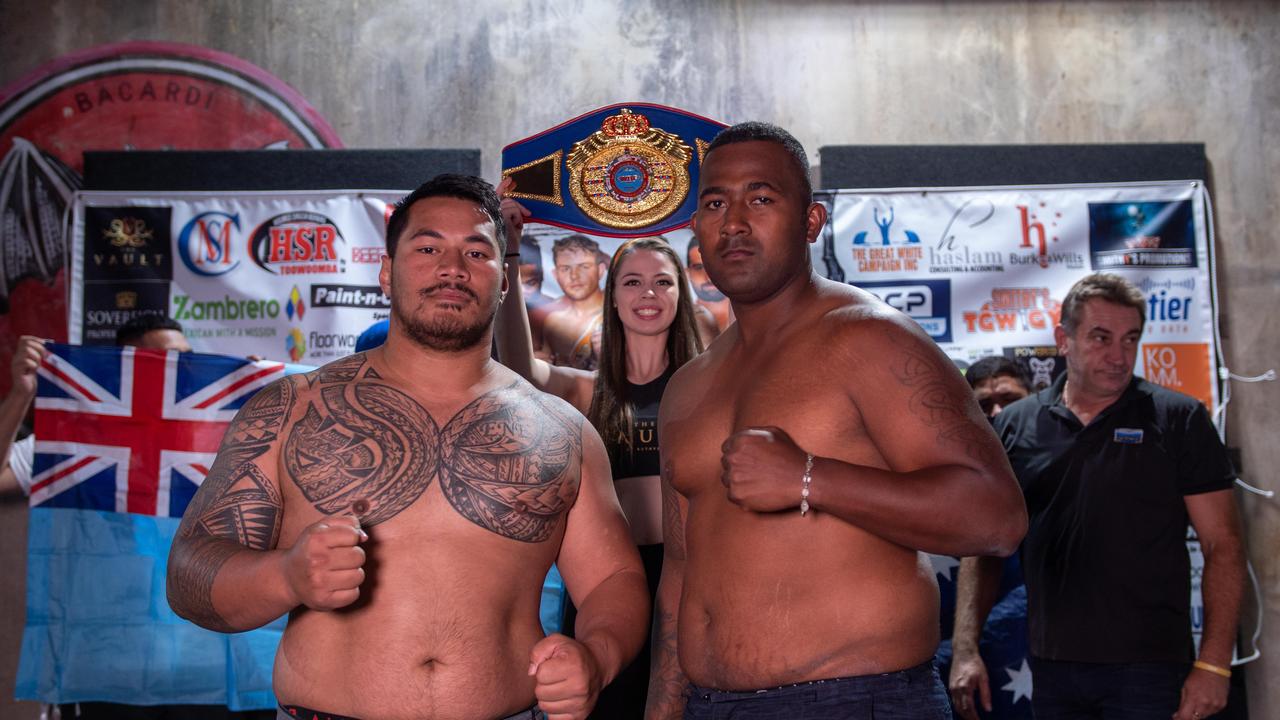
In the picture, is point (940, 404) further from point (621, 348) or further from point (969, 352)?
point (969, 352)

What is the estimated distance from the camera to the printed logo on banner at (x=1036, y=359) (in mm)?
4285

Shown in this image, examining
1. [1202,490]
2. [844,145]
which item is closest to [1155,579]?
[1202,490]

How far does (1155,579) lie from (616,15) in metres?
3.15

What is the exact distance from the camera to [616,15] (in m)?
4.56

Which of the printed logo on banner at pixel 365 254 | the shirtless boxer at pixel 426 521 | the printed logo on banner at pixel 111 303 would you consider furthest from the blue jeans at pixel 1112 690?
the printed logo on banner at pixel 111 303

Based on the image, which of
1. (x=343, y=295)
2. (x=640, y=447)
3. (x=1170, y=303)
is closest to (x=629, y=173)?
(x=640, y=447)

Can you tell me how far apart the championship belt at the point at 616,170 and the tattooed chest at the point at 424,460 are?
88cm

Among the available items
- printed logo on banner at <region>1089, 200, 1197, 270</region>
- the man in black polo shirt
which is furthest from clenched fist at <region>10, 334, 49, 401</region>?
printed logo on banner at <region>1089, 200, 1197, 270</region>

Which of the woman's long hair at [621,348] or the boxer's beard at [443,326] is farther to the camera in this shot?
the woman's long hair at [621,348]

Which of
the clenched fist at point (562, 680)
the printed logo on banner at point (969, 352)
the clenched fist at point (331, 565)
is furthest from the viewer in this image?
the printed logo on banner at point (969, 352)

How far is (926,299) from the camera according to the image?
4.29 meters

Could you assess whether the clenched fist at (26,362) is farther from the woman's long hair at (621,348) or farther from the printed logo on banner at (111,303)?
the woman's long hair at (621,348)

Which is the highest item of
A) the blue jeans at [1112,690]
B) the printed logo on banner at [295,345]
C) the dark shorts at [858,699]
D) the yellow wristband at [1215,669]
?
the printed logo on banner at [295,345]

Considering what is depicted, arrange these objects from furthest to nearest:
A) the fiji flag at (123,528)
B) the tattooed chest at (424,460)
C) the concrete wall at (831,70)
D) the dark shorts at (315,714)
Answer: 1. the concrete wall at (831,70)
2. the fiji flag at (123,528)
3. the tattooed chest at (424,460)
4. the dark shorts at (315,714)
